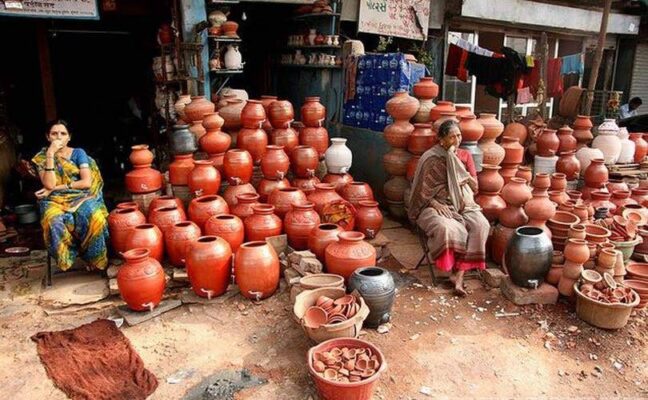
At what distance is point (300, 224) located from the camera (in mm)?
5008

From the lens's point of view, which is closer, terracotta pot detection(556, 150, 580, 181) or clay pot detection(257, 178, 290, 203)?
clay pot detection(257, 178, 290, 203)

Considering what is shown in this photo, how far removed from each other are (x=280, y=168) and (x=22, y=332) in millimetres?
2942

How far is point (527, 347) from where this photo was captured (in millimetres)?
3887

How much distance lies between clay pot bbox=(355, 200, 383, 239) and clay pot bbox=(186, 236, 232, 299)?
1522mm

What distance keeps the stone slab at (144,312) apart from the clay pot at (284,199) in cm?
146

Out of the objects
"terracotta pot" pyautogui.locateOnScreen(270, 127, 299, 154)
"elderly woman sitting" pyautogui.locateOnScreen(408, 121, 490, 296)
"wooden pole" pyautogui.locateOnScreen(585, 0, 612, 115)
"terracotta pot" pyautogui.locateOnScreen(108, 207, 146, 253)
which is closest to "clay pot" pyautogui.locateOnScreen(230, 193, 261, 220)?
"terracotta pot" pyautogui.locateOnScreen(108, 207, 146, 253)

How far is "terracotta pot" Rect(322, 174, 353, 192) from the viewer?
593cm

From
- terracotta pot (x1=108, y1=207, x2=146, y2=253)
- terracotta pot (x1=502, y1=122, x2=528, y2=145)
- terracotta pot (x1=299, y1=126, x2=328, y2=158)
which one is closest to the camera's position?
terracotta pot (x1=108, y1=207, x2=146, y2=253)

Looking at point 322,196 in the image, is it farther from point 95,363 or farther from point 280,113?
point 95,363

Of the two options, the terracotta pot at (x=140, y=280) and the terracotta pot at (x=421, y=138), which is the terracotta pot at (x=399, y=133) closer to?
the terracotta pot at (x=421, y=138)

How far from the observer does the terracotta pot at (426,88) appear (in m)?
6.07

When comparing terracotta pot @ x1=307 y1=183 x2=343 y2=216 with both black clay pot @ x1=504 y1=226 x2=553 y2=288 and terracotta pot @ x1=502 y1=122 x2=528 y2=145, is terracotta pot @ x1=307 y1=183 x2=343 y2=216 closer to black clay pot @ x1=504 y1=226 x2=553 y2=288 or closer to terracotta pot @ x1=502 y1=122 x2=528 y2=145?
black clay pot @ x1=504 y1=226 x2=553 y2=288

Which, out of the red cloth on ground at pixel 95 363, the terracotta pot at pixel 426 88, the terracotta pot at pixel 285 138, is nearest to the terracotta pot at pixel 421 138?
the terracotta pot at pixel 426 88

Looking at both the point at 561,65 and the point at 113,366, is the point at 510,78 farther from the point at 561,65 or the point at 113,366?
the point at 113,366
